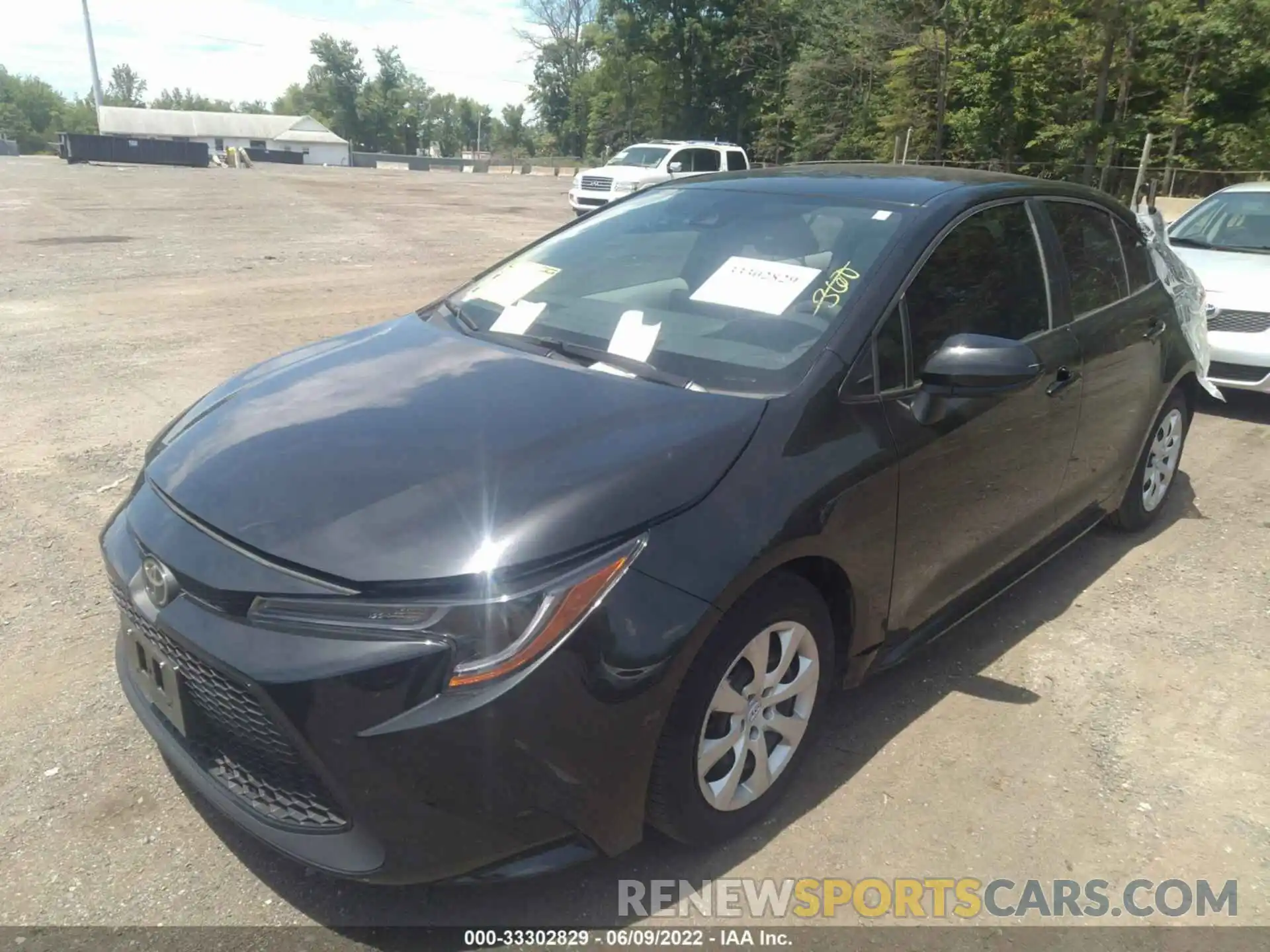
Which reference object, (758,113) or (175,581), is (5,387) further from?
(758,113)

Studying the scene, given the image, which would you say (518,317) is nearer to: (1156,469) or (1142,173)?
(1156,469)

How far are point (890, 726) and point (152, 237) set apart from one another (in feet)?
47.7

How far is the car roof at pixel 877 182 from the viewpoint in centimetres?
324

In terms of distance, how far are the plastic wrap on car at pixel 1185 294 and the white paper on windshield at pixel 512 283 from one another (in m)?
3.06

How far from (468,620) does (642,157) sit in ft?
75.9

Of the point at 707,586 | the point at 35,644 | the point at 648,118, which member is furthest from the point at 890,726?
the point at 648,118

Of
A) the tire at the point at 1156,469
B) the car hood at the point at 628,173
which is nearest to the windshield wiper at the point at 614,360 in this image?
the tire at the point at 1156,469

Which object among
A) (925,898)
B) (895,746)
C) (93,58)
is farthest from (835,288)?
(93,58)

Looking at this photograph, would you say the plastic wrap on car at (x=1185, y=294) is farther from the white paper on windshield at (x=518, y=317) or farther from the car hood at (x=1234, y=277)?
the white paper on windshield at (x=518, y=317)

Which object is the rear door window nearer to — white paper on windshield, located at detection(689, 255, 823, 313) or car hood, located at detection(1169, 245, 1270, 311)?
car hood, located at detection(1169, 245, 1270, 311)

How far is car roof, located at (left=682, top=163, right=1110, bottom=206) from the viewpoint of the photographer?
324cm

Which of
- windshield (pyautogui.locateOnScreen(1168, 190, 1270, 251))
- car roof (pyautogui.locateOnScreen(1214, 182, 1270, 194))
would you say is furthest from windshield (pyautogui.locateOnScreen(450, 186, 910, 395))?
car roof (pyautogui.locateOnScreen(1214, 182, 1270, 194))

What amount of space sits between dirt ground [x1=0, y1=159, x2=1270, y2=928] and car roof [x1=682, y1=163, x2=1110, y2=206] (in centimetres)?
168

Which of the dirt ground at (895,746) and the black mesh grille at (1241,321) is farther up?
the black mesh grille at (1241,321)
